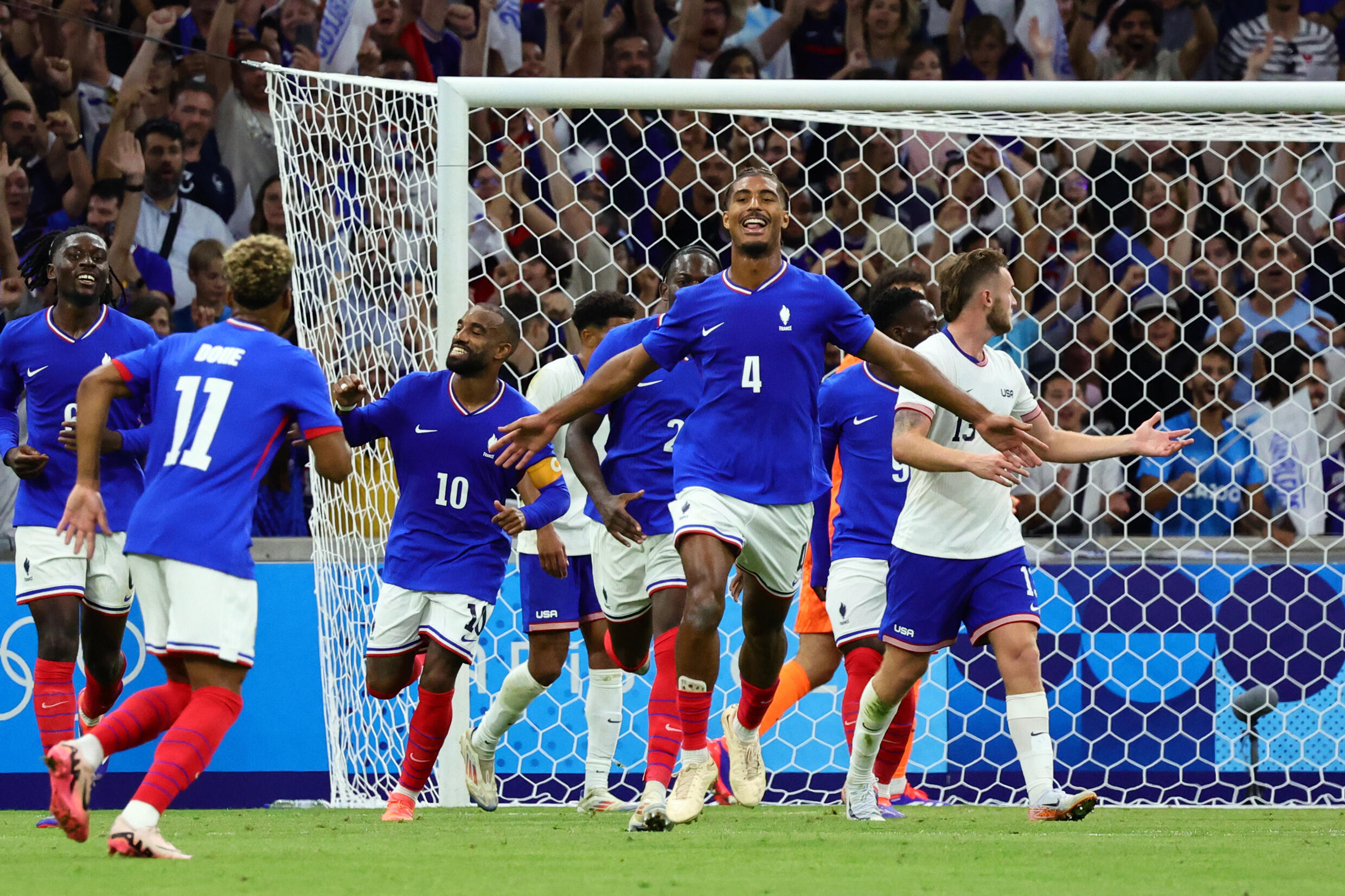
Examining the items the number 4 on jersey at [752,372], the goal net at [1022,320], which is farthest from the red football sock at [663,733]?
the goal net at [1022,320]

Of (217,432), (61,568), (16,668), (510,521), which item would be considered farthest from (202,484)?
(16,668)

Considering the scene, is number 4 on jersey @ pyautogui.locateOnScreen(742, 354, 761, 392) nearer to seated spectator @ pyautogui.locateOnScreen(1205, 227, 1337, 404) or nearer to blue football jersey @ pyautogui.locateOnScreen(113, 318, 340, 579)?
blue football jersey @ pyautogui.locateOnScreen(113, 318, 340, 579)

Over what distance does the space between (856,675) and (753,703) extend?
680 mm

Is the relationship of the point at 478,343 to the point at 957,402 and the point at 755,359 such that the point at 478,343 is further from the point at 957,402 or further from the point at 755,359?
the point at 957,402

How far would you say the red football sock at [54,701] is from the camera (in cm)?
648

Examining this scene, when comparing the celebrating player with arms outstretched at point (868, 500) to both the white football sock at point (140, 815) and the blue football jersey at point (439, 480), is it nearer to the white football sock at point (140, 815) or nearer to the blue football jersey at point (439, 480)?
the blue football jersey at point (439, 480)

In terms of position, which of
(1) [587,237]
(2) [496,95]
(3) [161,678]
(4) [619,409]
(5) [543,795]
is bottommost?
(5) [543,795]

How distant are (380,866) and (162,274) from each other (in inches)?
255

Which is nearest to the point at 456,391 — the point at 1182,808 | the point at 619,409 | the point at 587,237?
the point at 619,409

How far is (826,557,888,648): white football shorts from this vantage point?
6.78 m

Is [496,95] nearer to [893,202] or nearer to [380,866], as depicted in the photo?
[893,202]

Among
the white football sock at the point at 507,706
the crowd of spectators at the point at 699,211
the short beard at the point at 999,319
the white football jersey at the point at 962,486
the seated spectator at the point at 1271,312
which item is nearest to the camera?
the white football jersey at the point at 962,486

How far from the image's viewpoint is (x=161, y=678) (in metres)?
7.85

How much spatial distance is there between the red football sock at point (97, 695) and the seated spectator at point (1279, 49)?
27.4 ft
